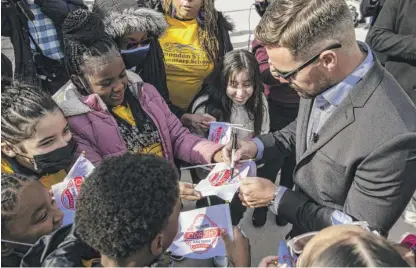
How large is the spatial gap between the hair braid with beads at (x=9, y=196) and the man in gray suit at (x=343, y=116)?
49.4 inches

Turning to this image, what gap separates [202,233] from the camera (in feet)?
6.88

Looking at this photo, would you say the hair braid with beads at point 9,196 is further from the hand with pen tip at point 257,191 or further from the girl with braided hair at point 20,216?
the hand with pen tip at point 257,191

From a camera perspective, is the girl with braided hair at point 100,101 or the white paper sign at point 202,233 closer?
the white paper sign at point 202,233

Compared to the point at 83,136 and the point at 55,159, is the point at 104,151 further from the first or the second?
the point at 55,159

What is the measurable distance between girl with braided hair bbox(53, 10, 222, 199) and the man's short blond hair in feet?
3.18

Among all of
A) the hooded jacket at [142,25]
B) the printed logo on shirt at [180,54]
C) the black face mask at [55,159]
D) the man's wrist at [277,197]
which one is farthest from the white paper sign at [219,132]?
the black face mask at [55,159]

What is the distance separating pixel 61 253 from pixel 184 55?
80.3 inches

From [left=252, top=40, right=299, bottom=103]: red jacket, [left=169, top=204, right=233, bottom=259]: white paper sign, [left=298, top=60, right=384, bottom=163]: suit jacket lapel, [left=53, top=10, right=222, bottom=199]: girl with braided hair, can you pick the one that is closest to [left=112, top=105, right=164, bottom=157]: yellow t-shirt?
[left=53, top=10, right=222, bottom=199]: girl with braided hair

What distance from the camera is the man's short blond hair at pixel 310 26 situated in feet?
5.96

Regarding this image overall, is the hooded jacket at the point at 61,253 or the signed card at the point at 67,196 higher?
the hooded jacket at the point at 61,253

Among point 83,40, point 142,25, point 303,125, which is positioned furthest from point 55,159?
point 303,125

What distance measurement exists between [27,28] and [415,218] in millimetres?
3527

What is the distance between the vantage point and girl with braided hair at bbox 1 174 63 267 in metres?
1.75

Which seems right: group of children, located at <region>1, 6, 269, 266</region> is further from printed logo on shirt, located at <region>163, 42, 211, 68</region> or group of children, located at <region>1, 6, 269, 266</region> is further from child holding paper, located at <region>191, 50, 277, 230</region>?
printed logo on shirt, located at <region>163, 42, 211, 68</region>
